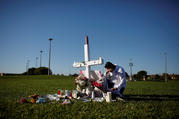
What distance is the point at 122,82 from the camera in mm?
6121

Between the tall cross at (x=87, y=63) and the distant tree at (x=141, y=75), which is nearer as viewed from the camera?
the tall cross at (x=87, y=63)

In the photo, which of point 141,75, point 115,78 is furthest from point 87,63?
point 141,75

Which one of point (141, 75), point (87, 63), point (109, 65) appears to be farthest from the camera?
point (141, 75)

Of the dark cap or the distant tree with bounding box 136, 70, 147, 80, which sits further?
the distant tree with bounding box 136, 70, 147, 80

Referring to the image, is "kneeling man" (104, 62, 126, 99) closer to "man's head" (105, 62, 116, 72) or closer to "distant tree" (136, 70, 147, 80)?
"man's head" (105, 62, 116, 72)

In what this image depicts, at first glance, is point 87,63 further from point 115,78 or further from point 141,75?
point 141,75

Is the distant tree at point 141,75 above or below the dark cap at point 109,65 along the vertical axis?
below

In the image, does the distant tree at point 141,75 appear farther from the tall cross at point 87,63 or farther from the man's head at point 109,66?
the tall cross at point 87,63

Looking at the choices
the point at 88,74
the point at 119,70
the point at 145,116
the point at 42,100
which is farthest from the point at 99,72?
the point at 145,116

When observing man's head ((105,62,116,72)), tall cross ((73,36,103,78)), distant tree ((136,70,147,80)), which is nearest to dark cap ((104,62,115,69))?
man's head ((105,62,116,72))

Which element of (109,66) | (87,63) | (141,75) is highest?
(87,63)

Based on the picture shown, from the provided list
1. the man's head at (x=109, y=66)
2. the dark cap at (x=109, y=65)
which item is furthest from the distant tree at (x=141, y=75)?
the dark cap at (x=109, y=65)

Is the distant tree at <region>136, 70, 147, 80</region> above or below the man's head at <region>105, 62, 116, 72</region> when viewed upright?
below

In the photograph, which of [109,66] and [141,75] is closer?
[109,66]
